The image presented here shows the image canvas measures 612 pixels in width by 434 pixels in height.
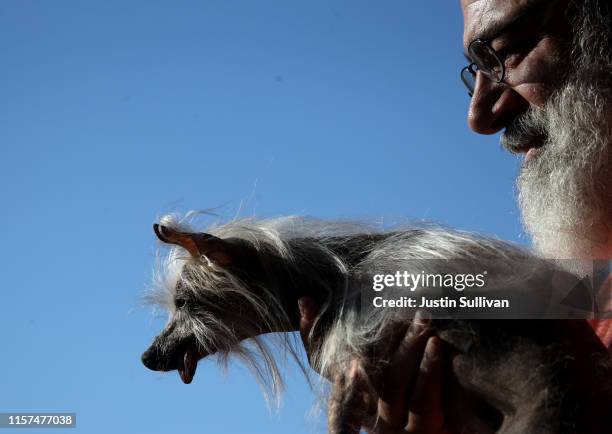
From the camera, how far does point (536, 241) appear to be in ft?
11.1

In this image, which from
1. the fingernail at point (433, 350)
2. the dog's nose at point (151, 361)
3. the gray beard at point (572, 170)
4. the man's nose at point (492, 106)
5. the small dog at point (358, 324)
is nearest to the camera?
the small dog at point (358, 324)

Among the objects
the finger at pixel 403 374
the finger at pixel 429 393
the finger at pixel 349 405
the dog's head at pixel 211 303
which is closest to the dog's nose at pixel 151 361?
the dog's head at pixel 211 303

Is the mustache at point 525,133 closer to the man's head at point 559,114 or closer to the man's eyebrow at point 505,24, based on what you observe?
the man's head at point 559,114

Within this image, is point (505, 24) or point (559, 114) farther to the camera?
point (505, 24)

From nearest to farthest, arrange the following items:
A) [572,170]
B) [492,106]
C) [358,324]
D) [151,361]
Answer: [358,324]
[151,361]
[572,170]
[492,106]

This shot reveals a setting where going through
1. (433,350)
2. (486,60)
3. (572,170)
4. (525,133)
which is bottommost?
(433,350)

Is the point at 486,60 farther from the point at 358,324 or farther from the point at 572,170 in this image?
the point at 358,324

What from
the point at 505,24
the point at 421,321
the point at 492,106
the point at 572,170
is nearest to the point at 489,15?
the point at 505,24

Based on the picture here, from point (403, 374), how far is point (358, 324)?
222 millimetres

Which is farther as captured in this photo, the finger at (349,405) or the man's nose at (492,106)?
the man's nose at (492,106)

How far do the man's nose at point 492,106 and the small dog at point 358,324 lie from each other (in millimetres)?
640

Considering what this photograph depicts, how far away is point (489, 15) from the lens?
3.39 metres

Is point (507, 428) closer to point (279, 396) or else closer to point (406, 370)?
point (406, 370)

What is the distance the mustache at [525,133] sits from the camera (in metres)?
3.21
